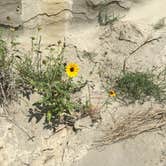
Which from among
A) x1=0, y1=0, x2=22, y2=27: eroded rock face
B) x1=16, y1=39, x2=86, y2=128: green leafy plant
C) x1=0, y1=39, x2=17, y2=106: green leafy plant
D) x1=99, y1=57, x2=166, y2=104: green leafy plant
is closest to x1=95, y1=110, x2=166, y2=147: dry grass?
x1=99, y1=57, x2=166, y2=104: green leafy plant

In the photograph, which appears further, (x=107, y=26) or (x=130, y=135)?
(x=107, y=26)

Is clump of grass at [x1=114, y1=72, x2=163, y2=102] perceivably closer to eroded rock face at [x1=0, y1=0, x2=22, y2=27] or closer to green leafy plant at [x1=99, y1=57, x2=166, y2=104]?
green leafy plant at [x1=99, y1=57, x2=166, y2=104]

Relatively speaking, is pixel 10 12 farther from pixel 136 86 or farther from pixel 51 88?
pixel 136 86

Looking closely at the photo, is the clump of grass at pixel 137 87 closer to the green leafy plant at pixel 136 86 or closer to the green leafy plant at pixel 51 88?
the green leafy plant at pixel 136 86

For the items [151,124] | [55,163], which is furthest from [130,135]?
[55,163]

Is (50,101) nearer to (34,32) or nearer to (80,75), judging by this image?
(80,75)

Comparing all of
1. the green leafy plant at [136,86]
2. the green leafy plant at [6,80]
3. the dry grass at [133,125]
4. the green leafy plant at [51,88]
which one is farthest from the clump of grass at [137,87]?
the green leafy plant at [6,80]
